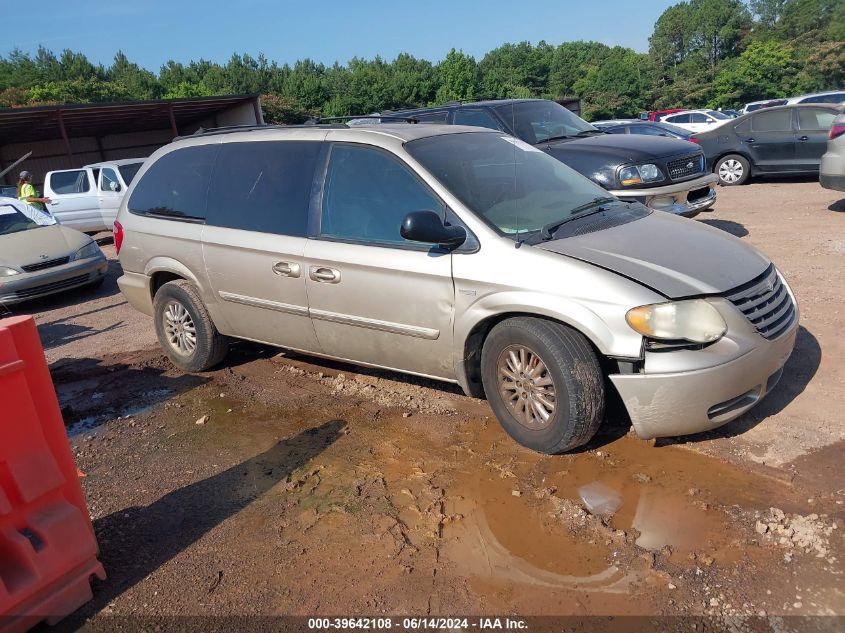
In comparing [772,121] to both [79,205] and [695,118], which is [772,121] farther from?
[695,118]

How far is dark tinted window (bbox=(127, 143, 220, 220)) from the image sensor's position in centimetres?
545

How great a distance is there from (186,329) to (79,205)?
36.9ft

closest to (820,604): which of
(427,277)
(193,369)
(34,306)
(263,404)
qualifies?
(427,277)

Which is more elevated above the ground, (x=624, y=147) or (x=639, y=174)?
(x=624, y=147)

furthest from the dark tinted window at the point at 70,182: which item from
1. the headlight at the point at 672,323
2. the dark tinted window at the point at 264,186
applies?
the headlight at the point at 672,323

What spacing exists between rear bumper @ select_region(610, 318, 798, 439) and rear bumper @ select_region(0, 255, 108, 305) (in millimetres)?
8550

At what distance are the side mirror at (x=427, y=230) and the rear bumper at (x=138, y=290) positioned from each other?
10.0ft

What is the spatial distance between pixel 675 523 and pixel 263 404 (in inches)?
122

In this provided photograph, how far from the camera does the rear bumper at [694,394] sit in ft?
11.2

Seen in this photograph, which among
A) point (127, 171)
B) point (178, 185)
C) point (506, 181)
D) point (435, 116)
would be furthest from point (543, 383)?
point (127, 171)

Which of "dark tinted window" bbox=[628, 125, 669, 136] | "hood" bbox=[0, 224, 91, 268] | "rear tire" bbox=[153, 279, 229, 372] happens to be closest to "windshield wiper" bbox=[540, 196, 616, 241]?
"rear tire" bbox=[153, 279, 229, 372]

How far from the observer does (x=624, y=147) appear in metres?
8.43

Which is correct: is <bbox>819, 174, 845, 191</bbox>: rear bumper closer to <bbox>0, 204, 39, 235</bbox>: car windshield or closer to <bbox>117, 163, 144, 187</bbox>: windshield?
<bbox>0, 204, 39, 235</bbox>: car windshield

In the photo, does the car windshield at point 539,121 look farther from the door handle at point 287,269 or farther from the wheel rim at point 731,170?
the wheel rim at point 731,170
